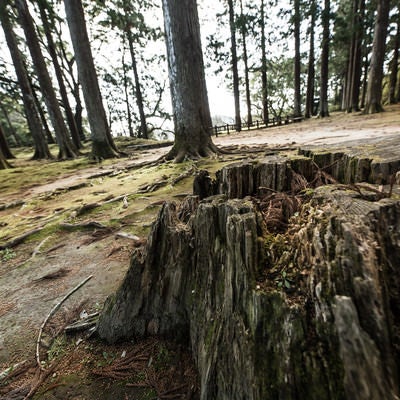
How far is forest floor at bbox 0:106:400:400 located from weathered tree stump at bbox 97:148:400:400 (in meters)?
0.30

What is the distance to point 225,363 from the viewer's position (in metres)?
1.04

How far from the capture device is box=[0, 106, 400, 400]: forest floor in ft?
4.42

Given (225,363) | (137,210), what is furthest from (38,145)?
(225,363)

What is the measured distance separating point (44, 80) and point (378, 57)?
52.2ft

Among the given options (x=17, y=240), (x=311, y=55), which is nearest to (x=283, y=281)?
(x=17, y=240)

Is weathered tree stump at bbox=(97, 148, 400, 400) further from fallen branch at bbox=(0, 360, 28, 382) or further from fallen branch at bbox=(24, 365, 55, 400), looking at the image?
fallen branch at bbox=(0, 360, 28, 382)

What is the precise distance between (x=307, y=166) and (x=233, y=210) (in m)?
1.08

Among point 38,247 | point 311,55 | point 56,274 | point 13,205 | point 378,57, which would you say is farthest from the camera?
point 311,55

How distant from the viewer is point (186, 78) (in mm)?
5824

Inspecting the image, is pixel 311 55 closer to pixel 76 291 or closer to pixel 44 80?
pixel 44 80

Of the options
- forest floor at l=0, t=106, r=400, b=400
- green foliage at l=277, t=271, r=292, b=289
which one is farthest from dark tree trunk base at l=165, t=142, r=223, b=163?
green foliage at l=277, t=271, r=292, b=289

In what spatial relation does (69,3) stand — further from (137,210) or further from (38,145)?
(137,210)

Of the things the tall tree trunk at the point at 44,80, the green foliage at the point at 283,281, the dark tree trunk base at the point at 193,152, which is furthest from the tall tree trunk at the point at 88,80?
the green foliage at the point at 283,281

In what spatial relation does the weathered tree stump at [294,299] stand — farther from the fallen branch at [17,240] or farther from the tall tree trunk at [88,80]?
the tall tree trunk at [88,80]
